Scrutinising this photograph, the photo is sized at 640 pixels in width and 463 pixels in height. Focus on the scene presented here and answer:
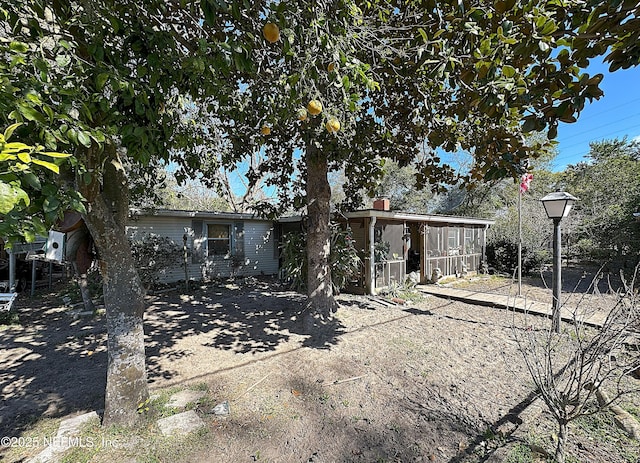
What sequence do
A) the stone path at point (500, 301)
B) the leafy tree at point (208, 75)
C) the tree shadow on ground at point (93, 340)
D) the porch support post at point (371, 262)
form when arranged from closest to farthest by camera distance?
the leafy tree at point (208, 75), the tree shadow on ground at point (93, 340), the stone path at point (500, 301), the porch support post at point (371, 262)

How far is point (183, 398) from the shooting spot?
120 inches

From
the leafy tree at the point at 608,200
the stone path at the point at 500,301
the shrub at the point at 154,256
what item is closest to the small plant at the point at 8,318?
the shrub at the point at 154,256

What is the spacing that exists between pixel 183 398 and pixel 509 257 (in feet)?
44.1

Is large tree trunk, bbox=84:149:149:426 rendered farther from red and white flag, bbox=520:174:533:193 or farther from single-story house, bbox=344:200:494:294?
red and white flag, bbox=520:174:533:193

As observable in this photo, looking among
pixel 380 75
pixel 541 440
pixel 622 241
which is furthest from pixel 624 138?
pixel 541 440

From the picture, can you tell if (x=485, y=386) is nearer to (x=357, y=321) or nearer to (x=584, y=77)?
(x=357, y=321)

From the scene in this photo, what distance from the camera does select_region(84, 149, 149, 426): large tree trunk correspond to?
246 cm

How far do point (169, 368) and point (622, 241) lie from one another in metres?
14.2

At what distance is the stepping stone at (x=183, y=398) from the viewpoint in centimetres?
292

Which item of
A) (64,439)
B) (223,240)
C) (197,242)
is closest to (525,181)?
(64,439)

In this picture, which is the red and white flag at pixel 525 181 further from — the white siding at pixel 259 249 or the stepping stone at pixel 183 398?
the white siding at pixel 259 249

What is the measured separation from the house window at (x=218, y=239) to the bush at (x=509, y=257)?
36.8 ft

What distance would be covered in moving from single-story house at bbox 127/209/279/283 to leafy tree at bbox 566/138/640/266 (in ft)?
41.4

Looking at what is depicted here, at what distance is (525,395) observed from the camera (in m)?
3.17
